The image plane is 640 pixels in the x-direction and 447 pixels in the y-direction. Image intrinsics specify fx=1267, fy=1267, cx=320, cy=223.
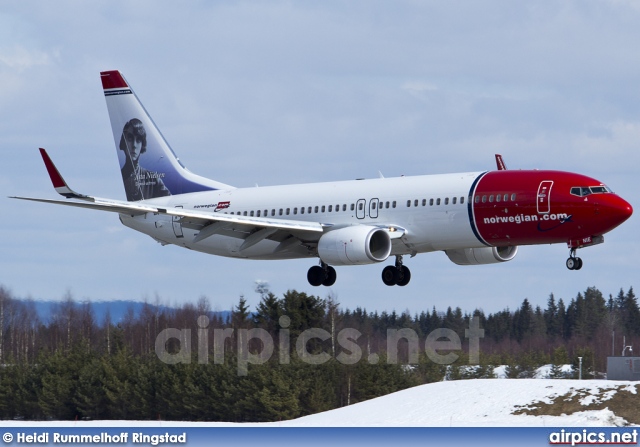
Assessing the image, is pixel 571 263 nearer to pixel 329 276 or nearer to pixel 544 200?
pixel 544 200

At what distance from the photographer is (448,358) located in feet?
406

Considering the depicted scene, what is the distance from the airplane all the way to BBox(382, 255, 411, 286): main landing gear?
0.15ft

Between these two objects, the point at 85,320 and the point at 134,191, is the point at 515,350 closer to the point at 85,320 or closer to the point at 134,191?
the point at 85,320

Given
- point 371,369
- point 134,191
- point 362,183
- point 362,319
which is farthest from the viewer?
point 362,319

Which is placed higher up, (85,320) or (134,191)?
(134,191)

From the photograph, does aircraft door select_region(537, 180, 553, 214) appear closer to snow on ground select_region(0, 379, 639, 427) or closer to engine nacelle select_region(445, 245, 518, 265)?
engine nacelle select_region(445, 245, 518, 265)

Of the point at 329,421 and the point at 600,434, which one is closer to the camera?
the point at 600,434

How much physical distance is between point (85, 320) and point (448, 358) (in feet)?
115

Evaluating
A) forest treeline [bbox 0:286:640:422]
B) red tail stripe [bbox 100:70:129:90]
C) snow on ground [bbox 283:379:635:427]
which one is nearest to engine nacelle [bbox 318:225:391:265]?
red tail stripe [bbox 100:70:129:90]

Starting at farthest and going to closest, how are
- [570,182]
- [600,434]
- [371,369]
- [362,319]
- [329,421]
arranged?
1. [362,319]
2. [371,369]
3. [329,421]
4. [600,434]
5. [570,182]

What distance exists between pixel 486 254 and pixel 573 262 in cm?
598

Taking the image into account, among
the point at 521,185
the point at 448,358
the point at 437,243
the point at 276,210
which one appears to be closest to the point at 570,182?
the point at 521,185

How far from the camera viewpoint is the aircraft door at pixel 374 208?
56.3 metres

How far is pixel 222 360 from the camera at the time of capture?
114m
